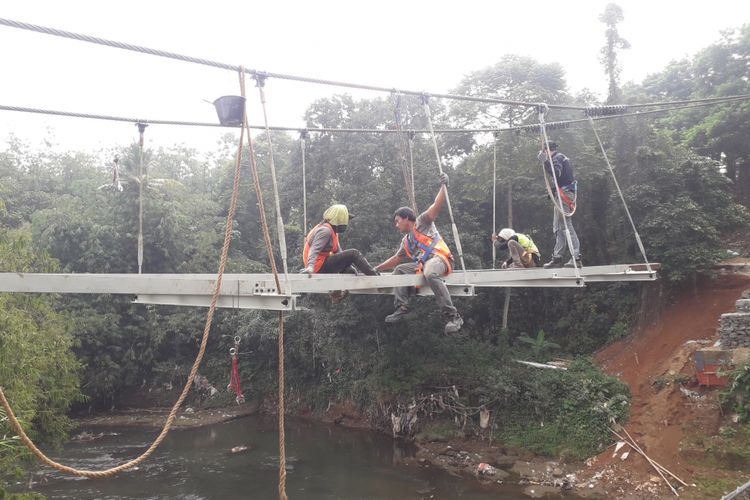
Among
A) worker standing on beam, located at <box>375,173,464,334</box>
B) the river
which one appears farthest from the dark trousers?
the river

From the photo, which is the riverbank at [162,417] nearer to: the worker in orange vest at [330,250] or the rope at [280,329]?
the worker in orange vest at [330,250]

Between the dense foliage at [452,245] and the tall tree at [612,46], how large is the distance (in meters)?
0.93

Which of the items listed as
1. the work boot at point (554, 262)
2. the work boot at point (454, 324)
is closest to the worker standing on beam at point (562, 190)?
the work boot at point (554, 262)

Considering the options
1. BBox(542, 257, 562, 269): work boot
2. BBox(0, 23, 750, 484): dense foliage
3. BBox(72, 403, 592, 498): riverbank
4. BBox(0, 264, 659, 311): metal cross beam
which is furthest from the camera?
BBox(0, 23, 750, 484): dense foliage

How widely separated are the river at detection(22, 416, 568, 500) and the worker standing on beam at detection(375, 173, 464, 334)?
4.99 meters

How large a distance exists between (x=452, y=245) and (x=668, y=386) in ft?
17.4

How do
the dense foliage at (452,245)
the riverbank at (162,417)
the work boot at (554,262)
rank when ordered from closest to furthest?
1. the work boot at (554,262)
2. the dense foliage at (452,245)
3. the riverbank at (162,417)

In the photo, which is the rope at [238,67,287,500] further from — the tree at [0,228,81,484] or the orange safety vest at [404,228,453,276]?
the tree at [0,228,81,484]

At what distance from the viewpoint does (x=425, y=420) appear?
35.0 ft

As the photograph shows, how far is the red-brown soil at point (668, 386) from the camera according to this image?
752 centimetres

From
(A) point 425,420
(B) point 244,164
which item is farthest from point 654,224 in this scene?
(B) point 244,164

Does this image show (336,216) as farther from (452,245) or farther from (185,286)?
(452,245)

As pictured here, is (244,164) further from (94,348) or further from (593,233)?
(593,233)

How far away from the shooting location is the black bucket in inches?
109
